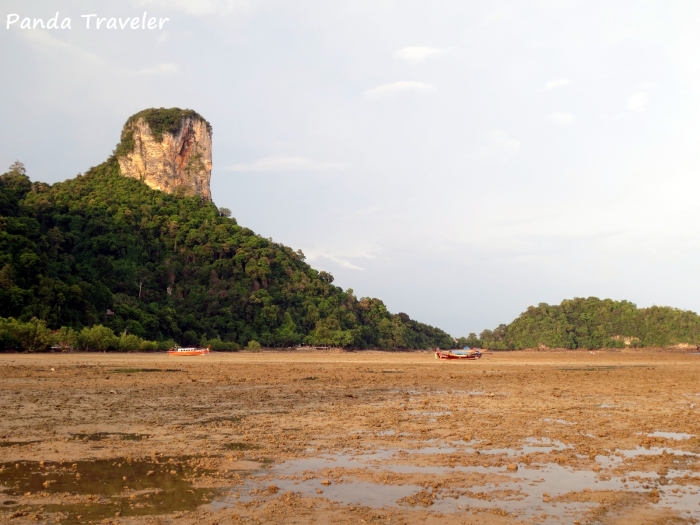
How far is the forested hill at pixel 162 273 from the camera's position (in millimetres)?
57406

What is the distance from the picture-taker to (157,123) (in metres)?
109

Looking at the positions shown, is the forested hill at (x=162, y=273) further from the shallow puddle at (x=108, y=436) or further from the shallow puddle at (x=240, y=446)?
the shallow puddle at (x=240, y=446)

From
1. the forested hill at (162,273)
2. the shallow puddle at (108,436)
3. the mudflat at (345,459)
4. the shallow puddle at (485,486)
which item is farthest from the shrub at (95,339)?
the shallow puddle at (485,486)

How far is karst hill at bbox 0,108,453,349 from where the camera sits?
51.2 metres

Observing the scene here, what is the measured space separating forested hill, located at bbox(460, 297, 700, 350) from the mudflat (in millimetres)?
118862

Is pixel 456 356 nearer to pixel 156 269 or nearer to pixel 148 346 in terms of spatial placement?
pixel 148 346

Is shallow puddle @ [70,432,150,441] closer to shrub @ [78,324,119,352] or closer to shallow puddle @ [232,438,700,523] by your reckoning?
shallow puddle @ [232,438,700,523]

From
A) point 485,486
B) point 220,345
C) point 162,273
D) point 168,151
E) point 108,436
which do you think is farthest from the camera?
point 168,151

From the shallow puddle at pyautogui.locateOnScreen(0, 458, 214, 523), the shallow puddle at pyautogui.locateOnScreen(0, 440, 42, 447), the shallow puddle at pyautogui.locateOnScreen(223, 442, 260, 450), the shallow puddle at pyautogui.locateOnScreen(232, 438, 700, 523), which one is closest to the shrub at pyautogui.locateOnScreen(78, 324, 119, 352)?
the shallow puddle at pyautogui.locateOnScreen(0, 440, 42, 447)

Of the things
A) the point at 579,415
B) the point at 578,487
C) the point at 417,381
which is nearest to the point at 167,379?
the point at 417,381

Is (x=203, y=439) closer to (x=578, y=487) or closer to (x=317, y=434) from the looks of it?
(x=317, y=434)

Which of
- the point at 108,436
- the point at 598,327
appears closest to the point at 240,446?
the point at 108,436

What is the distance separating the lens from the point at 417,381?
82.7 feet

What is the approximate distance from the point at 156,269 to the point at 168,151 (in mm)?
32488
